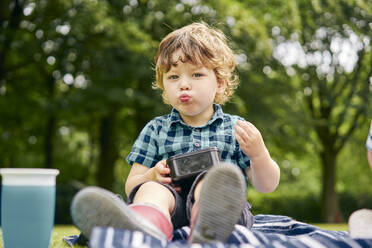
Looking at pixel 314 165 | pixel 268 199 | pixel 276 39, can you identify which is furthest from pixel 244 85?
pixel 314 165

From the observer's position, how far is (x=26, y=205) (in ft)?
5.71

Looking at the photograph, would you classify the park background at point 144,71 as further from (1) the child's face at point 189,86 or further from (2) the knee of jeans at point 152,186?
(2) the knee of jeans at point 152,186

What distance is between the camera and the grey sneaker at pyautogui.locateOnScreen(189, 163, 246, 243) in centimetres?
162

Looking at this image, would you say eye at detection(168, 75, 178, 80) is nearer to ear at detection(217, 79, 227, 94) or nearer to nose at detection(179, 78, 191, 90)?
nose at detection(179, 78, 191, 90)

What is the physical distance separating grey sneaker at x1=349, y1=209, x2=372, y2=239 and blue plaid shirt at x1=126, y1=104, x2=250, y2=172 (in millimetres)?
647

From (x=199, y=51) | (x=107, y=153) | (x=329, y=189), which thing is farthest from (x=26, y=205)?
(x=329, y=189)

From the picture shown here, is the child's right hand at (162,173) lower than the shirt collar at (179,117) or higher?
lower

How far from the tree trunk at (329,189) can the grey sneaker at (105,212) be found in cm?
1085

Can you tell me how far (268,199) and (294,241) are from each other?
13.3 meters

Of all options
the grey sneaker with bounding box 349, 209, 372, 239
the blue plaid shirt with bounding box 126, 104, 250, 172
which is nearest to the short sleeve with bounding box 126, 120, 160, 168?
the blue plaid shirt with bounding box 126, 104, 250, 172

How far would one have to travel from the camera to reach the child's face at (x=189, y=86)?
2262 mm

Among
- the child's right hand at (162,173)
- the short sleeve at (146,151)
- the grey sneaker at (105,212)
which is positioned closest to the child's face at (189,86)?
the short sleeve at (146,151)

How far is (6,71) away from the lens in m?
8.82

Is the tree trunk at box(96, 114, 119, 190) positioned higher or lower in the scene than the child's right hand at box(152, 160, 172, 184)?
lower
